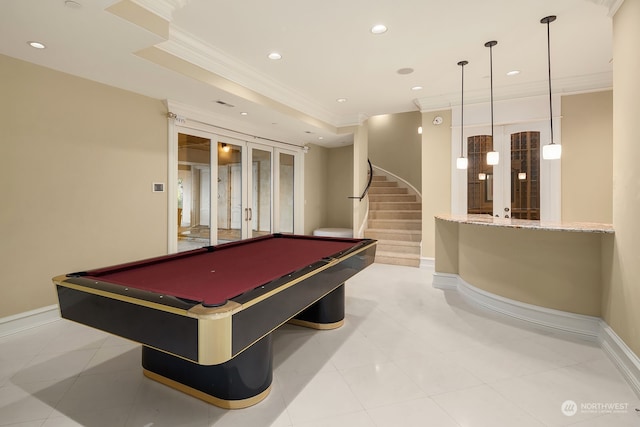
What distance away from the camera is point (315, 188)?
752 cm

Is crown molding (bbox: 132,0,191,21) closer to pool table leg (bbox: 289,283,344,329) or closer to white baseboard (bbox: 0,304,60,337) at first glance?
pool table leg (bbox: 289,283,344,329)

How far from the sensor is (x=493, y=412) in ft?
5.82

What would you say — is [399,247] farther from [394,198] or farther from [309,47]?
[309,47]

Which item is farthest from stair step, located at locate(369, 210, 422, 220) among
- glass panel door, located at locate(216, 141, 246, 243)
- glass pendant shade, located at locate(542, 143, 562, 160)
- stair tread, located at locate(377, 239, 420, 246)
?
glass pendant shade, located at locate(542, 143, 562, 160)

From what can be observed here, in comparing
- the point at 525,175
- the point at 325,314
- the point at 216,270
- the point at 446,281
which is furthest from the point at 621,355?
the point at 525,175

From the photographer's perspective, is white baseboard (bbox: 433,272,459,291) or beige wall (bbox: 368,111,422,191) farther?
beige wall (bbox: 368,111,422,191)

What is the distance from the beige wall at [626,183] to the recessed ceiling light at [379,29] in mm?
1813

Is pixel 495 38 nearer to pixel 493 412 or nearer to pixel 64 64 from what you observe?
pixel 493 412

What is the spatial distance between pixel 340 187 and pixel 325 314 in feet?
17.0

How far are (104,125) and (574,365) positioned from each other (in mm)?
5113

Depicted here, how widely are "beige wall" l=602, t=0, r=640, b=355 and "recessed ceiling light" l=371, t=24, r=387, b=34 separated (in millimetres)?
1813

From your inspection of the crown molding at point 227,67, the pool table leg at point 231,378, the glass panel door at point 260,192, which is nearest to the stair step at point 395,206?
the glass panel door at point 260,192

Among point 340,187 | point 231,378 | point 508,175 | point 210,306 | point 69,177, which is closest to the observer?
point 210,306

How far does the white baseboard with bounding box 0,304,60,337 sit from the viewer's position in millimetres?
2783
